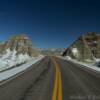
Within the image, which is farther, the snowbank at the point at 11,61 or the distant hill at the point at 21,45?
the distant hill at the point at 21,45

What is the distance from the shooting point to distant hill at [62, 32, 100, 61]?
84.2m

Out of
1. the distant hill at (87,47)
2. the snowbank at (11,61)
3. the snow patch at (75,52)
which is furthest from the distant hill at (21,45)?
the snowbank at (11,61)

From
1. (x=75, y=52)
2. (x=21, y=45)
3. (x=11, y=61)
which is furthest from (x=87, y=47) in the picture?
(x=11, y=61)

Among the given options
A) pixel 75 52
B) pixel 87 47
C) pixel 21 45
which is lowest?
pixel 75 52

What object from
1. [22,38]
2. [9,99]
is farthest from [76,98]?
[22,38]

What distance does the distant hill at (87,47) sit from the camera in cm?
8425

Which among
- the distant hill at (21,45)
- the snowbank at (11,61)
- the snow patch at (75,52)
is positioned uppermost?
the distant hill at (21,45)

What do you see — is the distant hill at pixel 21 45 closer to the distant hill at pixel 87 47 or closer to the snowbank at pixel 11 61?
the distant hill at pixel 87 47

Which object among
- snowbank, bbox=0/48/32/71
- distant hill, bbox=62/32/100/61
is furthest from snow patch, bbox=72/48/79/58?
snowbank, bbox=0/48/32/71

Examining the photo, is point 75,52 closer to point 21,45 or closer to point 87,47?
point 87,47

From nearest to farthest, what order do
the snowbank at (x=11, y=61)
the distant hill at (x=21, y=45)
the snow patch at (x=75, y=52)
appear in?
the snowbank at (x=11, y=61) → the snow patch at (x=75, y=52) → the distant hill at (x=21, y=45)

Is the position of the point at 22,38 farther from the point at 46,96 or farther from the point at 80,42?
the point at 46,96

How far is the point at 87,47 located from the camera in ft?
293

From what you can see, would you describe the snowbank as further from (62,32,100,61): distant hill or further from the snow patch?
the snow patch
